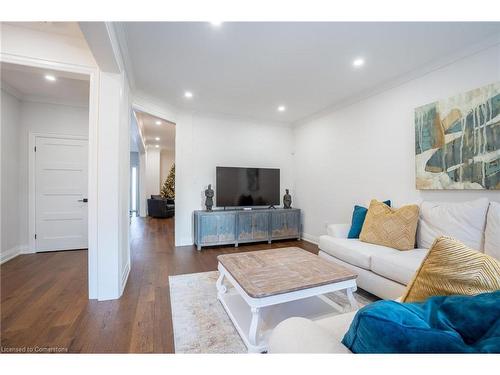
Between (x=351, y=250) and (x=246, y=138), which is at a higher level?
(x=246, y=138)

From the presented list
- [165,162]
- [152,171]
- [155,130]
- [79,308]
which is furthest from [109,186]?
[165,162]

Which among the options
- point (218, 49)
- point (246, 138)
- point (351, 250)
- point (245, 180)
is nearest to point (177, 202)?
point (245, 180)

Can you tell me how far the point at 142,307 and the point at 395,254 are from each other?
2.45 m

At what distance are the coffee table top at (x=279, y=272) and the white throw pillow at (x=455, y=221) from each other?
3.80 feet

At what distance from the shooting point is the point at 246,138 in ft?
15.6

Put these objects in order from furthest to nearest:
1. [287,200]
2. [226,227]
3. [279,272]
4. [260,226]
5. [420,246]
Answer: [287,200] → [260,226] → [226,227] → [420,246] → [279,272]

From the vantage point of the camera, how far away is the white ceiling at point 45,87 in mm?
2906

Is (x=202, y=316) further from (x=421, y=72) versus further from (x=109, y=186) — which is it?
(x=421, y=72)

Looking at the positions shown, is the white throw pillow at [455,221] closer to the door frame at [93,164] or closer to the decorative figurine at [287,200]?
the decorative figurine at [287,200]

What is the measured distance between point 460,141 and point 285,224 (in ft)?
9.64

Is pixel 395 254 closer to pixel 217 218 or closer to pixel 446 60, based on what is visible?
pixel 446 60

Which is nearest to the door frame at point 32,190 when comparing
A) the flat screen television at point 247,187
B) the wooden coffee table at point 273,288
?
the flat screen television at point 247,187

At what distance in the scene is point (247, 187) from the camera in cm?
455
